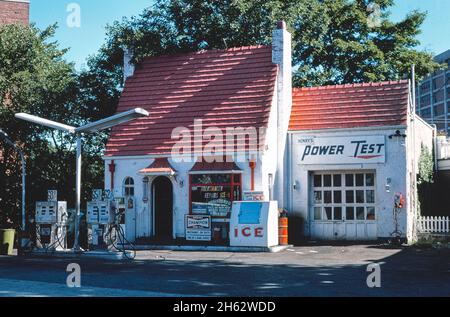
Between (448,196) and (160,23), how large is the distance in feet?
51.1

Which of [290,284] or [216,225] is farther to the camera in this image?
[216,225]

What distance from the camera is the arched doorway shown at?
2242cm

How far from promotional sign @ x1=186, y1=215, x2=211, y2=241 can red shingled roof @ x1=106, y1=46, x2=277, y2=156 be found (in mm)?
2925

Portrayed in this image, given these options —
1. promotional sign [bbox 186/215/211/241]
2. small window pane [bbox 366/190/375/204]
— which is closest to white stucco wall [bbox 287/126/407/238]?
small window pane [bbox 366/190/375/204]

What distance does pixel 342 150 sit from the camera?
21.8 m

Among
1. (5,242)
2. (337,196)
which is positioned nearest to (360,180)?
(337,196)

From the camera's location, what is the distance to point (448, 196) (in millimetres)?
27281

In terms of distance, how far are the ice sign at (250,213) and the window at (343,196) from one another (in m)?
3.66

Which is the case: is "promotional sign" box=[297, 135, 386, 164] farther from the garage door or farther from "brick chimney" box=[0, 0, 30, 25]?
"brick chimney" box=[0, 0, 30, 25]

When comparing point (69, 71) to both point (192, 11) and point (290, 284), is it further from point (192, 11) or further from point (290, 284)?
point (290, 284)

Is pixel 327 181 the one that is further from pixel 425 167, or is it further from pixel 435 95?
pixel 435 95
